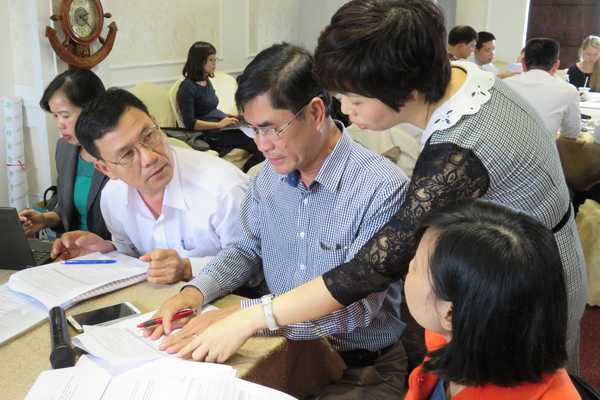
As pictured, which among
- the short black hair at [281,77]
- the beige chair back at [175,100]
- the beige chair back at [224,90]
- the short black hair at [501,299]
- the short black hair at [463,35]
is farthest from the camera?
the short black hair at [463,35]

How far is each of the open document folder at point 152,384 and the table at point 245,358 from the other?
1.8 inches

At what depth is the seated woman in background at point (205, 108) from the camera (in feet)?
14.4

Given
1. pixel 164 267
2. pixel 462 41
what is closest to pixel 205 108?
pixel 462 41

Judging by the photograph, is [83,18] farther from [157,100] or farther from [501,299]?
[501,299]

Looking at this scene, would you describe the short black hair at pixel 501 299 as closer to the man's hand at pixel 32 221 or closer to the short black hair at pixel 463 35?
the man's hand at pixel 32 221

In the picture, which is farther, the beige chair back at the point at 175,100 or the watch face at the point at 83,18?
the beige chair back at the point at 175,100

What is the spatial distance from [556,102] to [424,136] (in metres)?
2.77

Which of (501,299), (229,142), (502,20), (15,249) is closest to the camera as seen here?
(501,299)

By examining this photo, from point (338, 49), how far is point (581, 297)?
2.31ft

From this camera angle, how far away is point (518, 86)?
3711 millimetres

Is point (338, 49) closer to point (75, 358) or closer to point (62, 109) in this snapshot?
point (75, 358)

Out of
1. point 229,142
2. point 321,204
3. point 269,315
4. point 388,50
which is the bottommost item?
point 229,142

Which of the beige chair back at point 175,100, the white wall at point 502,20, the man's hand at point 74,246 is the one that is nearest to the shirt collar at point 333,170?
the man's hand at point 74,246

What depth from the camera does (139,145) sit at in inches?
64.6
